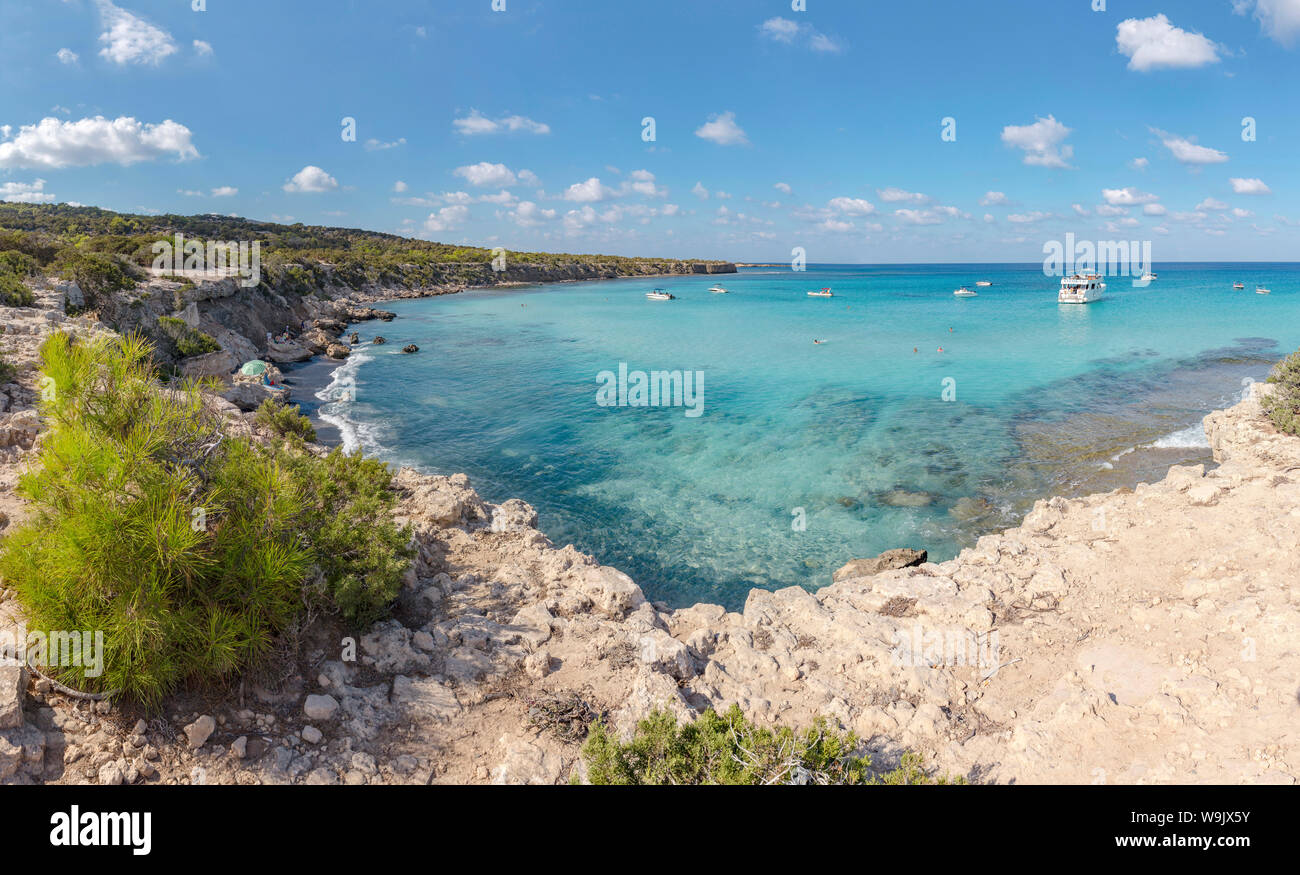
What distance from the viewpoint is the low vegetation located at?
461 centimetres


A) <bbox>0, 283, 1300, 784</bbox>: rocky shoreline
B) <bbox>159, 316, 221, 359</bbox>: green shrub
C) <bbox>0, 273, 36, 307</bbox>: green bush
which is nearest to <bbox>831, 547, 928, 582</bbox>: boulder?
<bbox>0, 283, 1300, 784</bbox>: rocky shoreline

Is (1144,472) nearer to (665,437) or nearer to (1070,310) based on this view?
(665,437)

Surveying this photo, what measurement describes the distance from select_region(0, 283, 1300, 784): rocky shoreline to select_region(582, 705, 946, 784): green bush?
0.92 metres

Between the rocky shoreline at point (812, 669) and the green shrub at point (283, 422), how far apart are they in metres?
5.32

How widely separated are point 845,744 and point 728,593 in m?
6.30

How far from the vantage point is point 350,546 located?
7.09 m

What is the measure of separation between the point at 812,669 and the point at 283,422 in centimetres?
1541

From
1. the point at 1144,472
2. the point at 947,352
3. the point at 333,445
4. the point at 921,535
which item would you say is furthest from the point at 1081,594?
the point at 947,352

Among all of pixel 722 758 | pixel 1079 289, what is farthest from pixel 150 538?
pixel 1079 289
